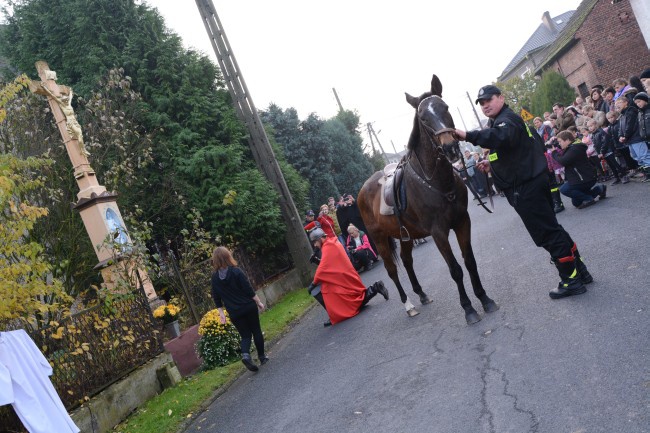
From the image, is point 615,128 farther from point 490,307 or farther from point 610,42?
point 610,42

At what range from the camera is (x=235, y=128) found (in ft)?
61.9

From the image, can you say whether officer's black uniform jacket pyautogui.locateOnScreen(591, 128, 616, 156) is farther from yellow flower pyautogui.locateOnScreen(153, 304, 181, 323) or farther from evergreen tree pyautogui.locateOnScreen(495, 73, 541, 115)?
evergreen tree pyautogui.locateOnScreen(495, 73, 541, 115)

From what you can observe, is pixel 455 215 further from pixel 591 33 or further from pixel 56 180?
pixel 591 33

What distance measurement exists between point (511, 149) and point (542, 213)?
0.75 metres

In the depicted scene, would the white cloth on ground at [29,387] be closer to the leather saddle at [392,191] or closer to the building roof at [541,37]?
the leather saddle at [392,191]

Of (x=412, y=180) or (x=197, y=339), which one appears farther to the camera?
(x=197, y=339)

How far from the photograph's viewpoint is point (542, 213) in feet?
21.3

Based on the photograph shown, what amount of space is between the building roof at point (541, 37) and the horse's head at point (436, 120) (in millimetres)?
59783

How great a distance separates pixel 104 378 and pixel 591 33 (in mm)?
34235

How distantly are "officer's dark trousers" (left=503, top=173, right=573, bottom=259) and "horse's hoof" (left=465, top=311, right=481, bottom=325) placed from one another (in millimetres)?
1130

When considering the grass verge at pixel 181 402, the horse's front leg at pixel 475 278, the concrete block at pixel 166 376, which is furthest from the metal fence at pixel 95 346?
the horse's front leg at pixel 475 278

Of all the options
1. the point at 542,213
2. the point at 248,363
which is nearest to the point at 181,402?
the point at 248,363

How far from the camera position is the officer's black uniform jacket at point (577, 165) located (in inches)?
472

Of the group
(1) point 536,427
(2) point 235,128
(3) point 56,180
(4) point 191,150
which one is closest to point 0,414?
(1) point 536,427
